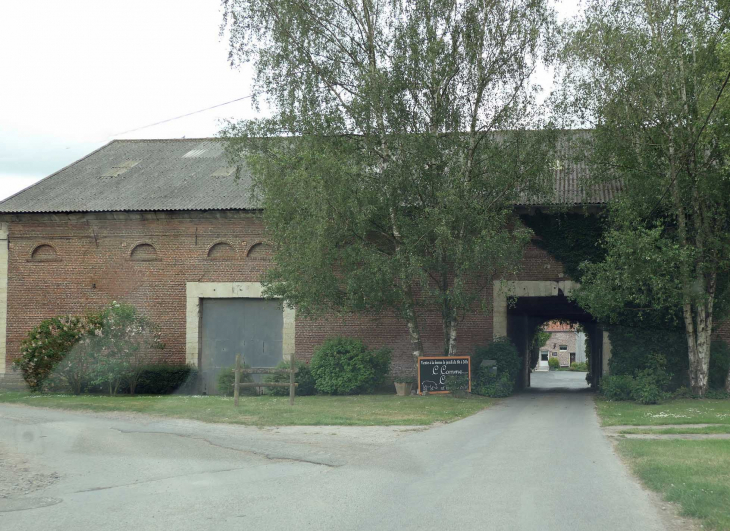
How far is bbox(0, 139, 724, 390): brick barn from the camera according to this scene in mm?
25016

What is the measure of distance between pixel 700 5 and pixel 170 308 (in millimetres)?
18618

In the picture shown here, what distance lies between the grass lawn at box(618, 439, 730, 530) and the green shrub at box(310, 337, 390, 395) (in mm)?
11145

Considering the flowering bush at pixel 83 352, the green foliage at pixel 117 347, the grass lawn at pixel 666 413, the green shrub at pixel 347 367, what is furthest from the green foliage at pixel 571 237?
the flowering bush at pixel 83 352

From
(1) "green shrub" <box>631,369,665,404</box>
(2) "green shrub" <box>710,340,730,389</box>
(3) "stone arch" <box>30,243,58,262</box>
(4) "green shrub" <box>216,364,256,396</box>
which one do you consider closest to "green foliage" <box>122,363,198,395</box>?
(4) "green shrub" <box>216,364,256,396</box>

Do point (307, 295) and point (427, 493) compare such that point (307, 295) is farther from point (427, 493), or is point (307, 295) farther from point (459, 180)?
point (427, 493)

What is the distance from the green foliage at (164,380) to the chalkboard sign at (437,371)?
845cm

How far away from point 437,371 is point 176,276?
10423 mm

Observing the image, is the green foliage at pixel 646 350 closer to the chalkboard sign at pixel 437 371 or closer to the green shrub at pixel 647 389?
the green shrub at pixel 647 389

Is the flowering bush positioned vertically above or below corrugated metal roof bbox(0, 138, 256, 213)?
below

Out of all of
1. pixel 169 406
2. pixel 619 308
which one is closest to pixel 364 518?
pixel 169 406

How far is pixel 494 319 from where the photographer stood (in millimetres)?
23891

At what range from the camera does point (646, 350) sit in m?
21.9

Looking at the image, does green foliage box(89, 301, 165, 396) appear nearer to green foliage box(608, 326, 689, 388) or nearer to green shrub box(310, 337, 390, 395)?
green shrub box(310, 337, 390, 395)

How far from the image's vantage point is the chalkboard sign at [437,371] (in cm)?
2009
